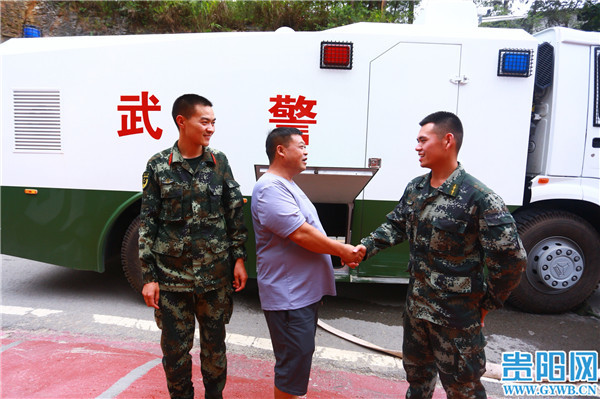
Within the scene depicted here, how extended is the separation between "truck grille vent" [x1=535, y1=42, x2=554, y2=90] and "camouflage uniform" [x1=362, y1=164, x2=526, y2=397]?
8.17 ft

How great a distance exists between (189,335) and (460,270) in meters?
1.49

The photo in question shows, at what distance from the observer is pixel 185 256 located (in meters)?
2.12

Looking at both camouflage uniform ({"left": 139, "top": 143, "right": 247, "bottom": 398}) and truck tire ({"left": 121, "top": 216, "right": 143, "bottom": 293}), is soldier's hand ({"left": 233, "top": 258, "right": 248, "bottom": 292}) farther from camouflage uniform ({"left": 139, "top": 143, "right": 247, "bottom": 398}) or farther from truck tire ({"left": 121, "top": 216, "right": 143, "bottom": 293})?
truck tire ({"left": 121, "top": 216, "right": 143, "bottom": 293})

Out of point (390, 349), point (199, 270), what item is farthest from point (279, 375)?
point (390, 349)

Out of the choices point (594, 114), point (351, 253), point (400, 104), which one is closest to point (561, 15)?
point (594, 114)

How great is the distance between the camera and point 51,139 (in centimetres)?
368

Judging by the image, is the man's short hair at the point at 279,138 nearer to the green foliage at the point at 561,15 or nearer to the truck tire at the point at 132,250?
the truck tire at the point at 132,250

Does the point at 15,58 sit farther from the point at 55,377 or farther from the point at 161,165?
the point at 55,377

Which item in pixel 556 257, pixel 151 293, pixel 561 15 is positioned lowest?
pixel 556 257

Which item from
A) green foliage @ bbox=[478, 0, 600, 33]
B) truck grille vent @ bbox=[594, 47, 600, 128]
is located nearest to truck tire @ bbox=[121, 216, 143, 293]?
truck grille vent @ bbox=[594, 47, 600, 128]

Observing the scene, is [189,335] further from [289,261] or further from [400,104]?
[400,104]

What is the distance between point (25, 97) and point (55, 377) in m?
2.60

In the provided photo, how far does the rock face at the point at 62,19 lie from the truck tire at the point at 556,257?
407 inches

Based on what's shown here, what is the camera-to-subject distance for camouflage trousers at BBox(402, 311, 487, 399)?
6.06 ft
